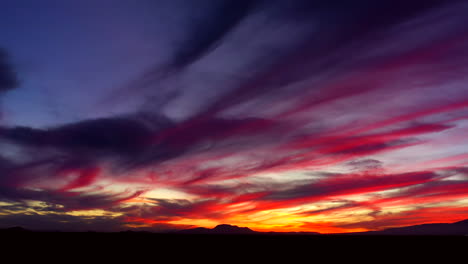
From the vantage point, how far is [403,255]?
3106 centimetres

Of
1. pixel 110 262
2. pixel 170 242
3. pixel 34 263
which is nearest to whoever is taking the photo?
pixel 34 263

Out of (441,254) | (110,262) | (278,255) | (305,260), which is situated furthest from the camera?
(441,254)

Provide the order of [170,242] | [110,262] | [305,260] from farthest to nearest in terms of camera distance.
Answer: [170,242] < [305,260] < [110,262]

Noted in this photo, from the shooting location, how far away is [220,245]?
110ft

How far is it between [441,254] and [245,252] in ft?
60.1

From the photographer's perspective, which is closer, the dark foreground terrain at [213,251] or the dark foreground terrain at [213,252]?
the dark foreground terrain at [213,252]

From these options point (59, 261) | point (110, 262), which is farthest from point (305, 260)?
point (59, 261)

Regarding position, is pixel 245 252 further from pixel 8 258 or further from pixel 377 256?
pixel 8 258

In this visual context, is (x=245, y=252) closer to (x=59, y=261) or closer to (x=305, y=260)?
(x=305, y=260)

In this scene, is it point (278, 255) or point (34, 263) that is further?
point (278, 255)

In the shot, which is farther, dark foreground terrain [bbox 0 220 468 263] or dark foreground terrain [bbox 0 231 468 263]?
dark foreground terrain [bbox 0 231 468 263]

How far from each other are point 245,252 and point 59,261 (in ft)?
48.0

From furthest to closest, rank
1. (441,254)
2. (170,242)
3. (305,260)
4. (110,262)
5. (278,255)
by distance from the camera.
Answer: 1. (170,242)
2. (441,254)
3. (278,255)
4. (305,260)
5. (110,262)

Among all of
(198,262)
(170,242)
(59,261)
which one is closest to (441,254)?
(198,262)
